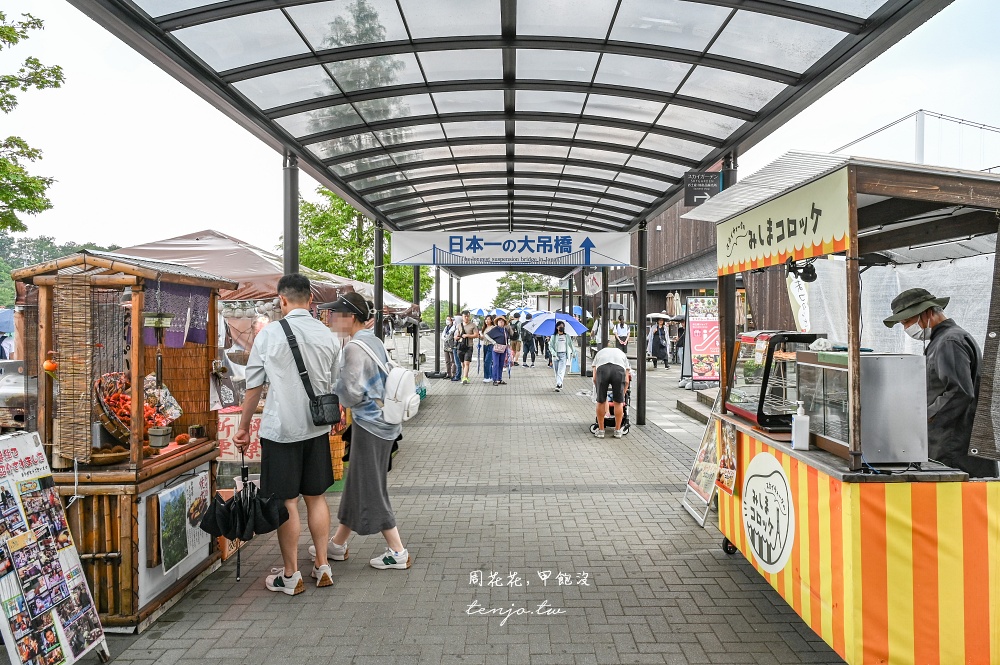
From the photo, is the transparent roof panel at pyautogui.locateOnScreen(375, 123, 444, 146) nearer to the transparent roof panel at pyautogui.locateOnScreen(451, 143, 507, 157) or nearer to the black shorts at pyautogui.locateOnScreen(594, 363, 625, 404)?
the transparent roof panel at pyautogui.locateOnScreen(451, 143, 507, 157)

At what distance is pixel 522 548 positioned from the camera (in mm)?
4629

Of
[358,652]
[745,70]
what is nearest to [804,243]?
[745,70]

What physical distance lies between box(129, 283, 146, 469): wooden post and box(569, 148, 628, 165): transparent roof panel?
5.68 m

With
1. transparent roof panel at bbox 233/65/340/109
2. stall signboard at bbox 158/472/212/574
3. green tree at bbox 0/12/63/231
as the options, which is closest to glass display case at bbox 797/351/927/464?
stall signboard at bbox 158/472/212/574

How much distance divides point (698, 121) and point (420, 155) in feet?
11.4

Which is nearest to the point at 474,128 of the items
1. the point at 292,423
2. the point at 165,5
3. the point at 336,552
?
the point at 165,5

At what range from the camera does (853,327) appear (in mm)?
2746

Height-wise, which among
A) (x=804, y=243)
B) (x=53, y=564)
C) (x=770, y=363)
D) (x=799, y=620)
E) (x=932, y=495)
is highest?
(x=804, y=243)

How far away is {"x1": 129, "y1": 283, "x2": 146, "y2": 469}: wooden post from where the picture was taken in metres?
3.42

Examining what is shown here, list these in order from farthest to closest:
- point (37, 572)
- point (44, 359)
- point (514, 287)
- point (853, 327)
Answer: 1. point (514, 287)
2. point (44, 359)
3. point (37, 572)
4. point (853, 327)

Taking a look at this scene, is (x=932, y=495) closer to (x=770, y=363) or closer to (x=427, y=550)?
(x=770, y=363)

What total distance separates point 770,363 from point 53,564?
162 inches

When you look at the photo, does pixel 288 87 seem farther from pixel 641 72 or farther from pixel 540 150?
pixel 540 150

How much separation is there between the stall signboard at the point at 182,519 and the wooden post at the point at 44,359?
0.71m
